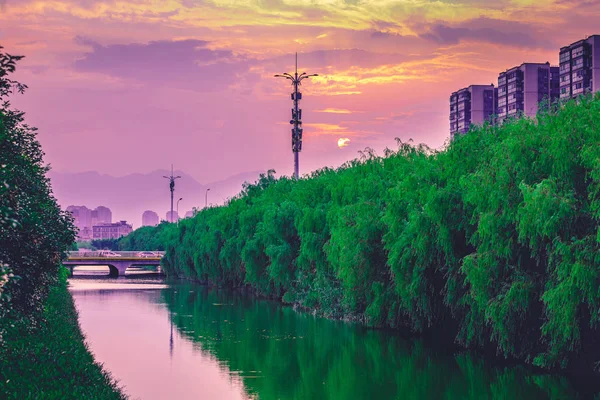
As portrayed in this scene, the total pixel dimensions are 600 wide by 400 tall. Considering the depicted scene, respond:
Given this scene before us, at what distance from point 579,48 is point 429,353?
54719mm

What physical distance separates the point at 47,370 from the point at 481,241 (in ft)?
37.0

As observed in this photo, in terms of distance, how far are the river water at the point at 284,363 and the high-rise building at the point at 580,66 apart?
4535cm

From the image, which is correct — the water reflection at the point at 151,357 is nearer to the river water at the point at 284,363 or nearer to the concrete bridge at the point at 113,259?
the river water at the point at 284,363

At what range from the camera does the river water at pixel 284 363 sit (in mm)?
16859

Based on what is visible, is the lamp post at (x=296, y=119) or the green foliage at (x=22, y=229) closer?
the green foliage at (x=22, y=229)

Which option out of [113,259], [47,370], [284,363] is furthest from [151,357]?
[113,259]

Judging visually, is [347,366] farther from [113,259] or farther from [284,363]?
[113,259]

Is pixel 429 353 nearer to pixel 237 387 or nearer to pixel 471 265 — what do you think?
pixel 471 265

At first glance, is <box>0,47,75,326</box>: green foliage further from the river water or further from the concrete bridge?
the concrete bridge

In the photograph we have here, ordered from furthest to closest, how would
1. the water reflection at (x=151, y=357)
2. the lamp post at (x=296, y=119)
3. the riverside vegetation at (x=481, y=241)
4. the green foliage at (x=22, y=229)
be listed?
1. the lamp post at (x=296, y=119)
2. the water reflection at (x=151, y=357)
3. the riverside vegetation at (x=481, y=241)
4. the green foliage at (x=22, y=229)

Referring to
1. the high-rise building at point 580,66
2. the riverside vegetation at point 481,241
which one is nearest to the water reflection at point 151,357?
the riverside vegetation at point 481,241

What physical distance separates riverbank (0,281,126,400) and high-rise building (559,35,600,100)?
56.7 m

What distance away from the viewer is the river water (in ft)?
55.3

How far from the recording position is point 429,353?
71.3ft
